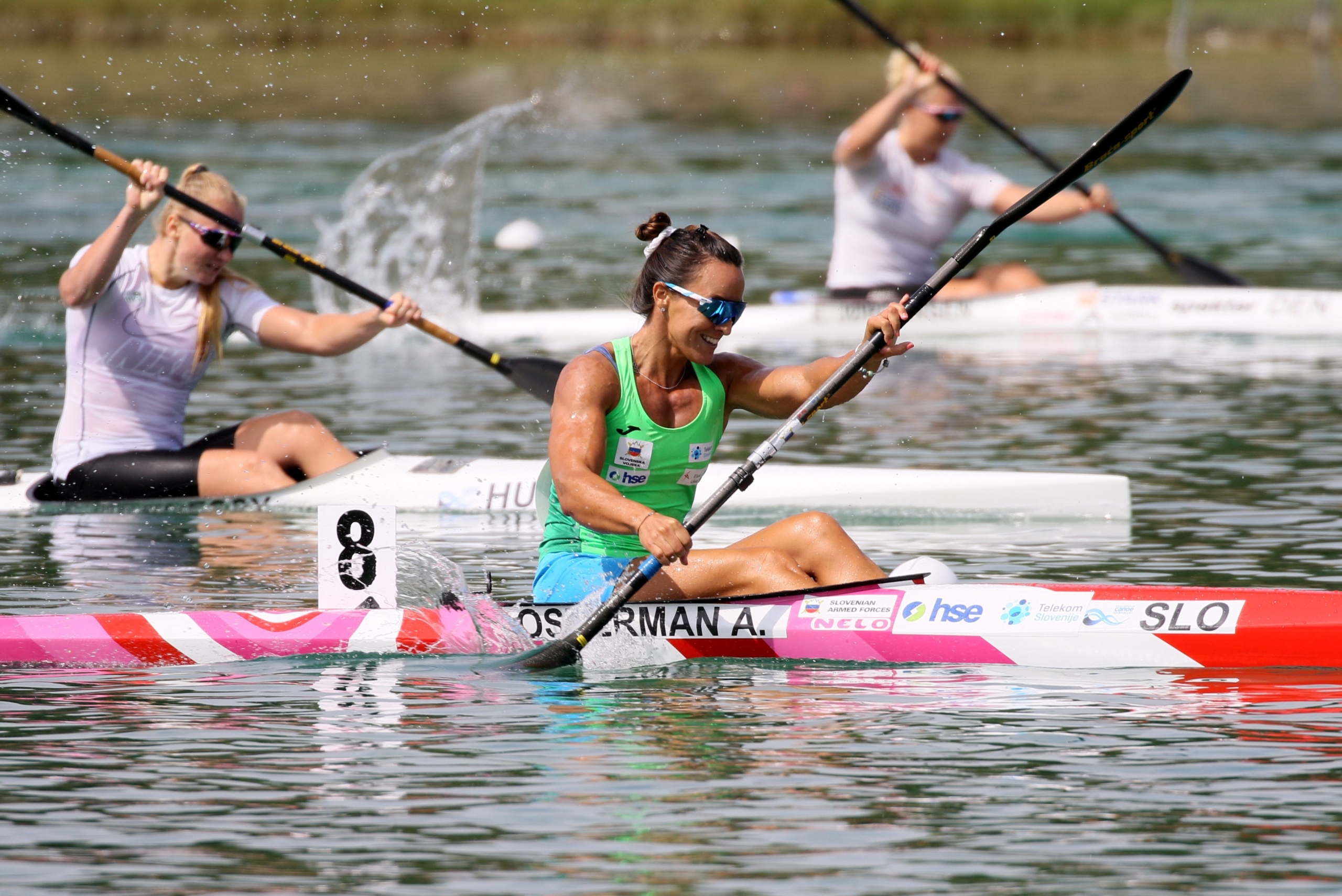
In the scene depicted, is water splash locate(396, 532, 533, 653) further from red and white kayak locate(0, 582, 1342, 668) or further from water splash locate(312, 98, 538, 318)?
water splash locate(312, 98, 538, 318)

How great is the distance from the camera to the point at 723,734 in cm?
553

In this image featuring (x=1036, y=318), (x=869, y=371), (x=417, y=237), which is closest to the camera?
(x=869, y=371)

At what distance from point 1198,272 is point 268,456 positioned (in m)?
8.66

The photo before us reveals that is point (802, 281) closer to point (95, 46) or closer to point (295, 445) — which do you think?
point (295, 445)

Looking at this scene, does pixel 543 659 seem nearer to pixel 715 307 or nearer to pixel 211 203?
pixel 715 307

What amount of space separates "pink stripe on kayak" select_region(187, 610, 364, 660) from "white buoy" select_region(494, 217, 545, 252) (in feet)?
42.3

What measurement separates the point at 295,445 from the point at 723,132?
22.4 m

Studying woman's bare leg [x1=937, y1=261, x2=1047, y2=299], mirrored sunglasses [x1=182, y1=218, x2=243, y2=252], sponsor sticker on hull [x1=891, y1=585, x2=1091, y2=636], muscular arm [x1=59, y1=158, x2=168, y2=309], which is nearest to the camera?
sponsor sticker on hull [x1=891, y1=585, x2=1091, y2=636]

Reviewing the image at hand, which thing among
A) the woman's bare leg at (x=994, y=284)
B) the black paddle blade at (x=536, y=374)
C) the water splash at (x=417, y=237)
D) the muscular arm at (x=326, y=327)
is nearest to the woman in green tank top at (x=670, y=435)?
the muscular arm at (x=326, y=327)

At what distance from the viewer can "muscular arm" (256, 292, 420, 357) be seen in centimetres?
855

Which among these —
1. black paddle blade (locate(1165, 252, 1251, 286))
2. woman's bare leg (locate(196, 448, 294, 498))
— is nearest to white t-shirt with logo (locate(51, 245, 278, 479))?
woman's bare leg (locate(196, 448, 294, 498))

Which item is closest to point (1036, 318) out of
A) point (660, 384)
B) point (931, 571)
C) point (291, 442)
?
point (291, 442)

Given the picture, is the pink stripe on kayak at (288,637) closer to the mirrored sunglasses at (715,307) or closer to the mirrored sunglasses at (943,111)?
the mirrored sunglasses at (715,307)

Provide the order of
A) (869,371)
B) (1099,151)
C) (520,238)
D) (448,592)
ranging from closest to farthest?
1. (869,371)
2. (1099,151)
3. (448,592)
4. (520,238)
